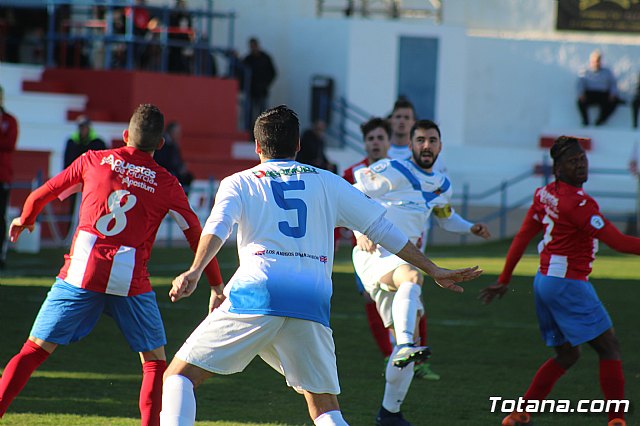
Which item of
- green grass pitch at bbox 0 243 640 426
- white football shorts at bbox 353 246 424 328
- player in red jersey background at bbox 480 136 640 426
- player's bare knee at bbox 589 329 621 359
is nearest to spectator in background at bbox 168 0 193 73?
green grass pitch at bbox 0 243 640 426

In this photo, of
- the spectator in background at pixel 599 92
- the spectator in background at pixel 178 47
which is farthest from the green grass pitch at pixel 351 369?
the spectator in background at pixel 599 92

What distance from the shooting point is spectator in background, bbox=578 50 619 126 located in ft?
100

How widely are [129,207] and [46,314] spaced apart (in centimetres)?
73

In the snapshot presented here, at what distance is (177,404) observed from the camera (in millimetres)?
5570

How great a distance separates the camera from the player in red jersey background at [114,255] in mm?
6637

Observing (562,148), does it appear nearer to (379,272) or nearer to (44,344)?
(379,272)

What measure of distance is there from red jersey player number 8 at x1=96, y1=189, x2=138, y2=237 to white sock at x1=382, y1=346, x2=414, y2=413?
1.93 meters

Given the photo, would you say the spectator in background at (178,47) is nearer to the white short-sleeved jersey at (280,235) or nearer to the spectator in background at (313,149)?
the spectator in background at (313,149)

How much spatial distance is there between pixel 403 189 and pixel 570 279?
59.8 inches

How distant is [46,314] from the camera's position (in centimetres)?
665

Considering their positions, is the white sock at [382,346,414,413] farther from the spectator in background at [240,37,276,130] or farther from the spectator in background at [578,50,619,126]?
the spectator in background at [578,50,619,126]

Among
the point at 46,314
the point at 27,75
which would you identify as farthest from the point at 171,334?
the point at 27,75

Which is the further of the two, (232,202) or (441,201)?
(441,201)

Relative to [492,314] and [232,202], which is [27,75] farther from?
[232,202]
